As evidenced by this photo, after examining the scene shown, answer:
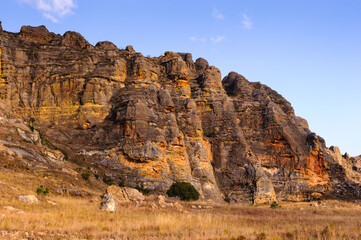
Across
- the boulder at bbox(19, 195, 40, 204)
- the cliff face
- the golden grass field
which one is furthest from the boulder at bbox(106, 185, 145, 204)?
the cliff face

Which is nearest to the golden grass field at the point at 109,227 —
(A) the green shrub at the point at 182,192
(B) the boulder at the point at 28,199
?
(B) the boulder at the point at 28,199

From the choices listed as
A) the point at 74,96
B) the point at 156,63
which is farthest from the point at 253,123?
the point at 74,96

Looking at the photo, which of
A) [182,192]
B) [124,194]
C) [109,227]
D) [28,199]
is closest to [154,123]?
[182,192]

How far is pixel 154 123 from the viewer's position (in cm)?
4384

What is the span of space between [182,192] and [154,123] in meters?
11.8

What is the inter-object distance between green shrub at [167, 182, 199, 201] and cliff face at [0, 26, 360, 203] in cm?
281

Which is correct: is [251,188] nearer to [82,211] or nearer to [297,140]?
[297,140]

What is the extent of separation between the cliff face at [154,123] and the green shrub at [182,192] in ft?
9.21

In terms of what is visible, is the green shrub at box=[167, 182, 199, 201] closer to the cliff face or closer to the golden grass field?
the cliff face

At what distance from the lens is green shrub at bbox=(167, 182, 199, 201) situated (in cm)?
3512

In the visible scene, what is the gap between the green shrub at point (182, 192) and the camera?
35125mm

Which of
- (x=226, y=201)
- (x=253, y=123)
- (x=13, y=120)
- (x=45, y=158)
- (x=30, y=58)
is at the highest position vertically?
(x=30, y=58)

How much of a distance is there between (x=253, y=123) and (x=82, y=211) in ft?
153

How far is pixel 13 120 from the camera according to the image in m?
31.7
